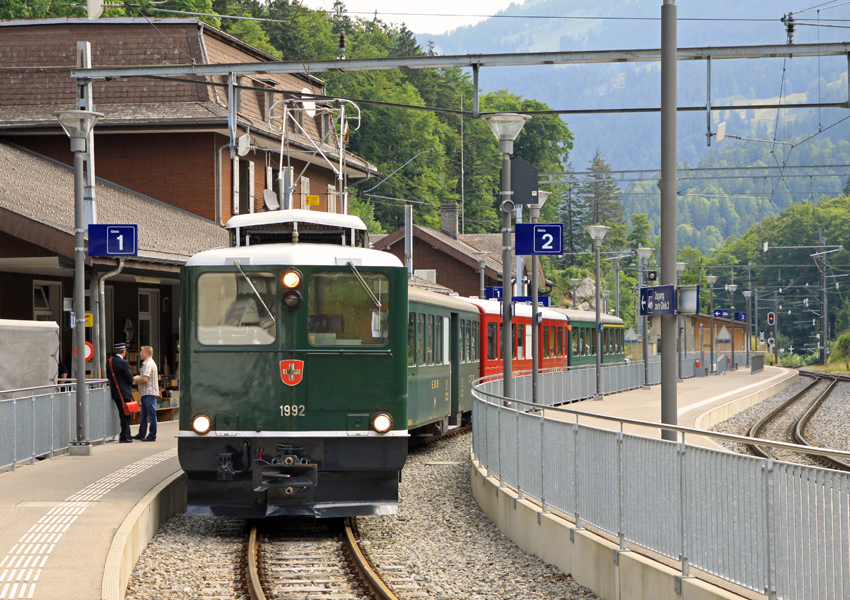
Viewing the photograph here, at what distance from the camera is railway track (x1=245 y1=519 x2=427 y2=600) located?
28.4 ft

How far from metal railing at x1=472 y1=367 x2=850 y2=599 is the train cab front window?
2062 mm

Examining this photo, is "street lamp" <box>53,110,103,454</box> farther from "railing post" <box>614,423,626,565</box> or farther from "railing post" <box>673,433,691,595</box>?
"railing post" <box>673,433,691,595</box>

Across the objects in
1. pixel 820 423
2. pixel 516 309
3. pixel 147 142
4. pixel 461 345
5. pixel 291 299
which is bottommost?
pixel 820 423

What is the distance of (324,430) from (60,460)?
5.74m

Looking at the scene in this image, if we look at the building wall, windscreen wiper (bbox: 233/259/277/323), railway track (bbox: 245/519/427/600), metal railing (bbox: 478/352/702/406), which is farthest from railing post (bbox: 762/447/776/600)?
the building wall

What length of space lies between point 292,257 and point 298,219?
39.5 inches

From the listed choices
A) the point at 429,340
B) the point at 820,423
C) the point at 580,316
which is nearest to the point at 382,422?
the point at 429,340

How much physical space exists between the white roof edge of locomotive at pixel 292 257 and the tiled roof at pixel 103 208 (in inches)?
344

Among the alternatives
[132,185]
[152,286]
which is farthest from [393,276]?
[132,185]

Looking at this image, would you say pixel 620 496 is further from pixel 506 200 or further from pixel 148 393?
pixel 148 393

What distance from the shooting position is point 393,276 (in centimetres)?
1145

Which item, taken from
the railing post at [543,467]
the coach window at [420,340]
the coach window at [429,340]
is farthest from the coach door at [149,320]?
the railing post at [543,467]

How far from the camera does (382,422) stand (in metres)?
11.0

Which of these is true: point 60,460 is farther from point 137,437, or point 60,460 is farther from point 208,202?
point 208,202
